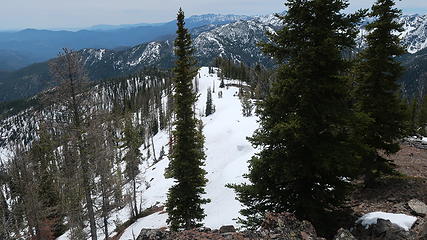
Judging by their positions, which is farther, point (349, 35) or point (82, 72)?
point (82, 72)

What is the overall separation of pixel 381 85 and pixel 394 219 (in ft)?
26.6

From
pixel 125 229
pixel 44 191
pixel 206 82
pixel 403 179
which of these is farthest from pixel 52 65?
pixel 206 82

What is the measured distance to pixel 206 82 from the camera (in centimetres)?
14988

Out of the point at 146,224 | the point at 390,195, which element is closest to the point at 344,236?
the point at 390,195

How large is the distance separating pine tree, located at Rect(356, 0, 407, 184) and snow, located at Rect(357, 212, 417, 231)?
5.42 m

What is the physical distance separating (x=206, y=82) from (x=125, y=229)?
118 meters

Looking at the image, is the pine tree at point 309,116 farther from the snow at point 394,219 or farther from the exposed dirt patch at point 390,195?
the exposed dirt patch at point 390,195

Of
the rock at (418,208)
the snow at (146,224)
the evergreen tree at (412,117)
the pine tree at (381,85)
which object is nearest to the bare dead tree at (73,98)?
the pine tree at (381,85)

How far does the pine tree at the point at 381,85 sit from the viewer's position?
49.5ft

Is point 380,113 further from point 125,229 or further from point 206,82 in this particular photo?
point 206,82

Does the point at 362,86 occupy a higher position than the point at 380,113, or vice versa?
the point at 362,86

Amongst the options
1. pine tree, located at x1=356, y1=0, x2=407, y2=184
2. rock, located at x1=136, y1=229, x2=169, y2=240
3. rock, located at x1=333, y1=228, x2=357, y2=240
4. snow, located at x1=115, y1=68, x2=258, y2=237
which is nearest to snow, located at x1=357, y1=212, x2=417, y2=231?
rock, located at x1=333, y1=228, x2=357, y2=240

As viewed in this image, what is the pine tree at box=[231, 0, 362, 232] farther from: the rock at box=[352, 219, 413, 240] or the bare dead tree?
the bare dead tree

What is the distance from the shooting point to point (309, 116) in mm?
10508
